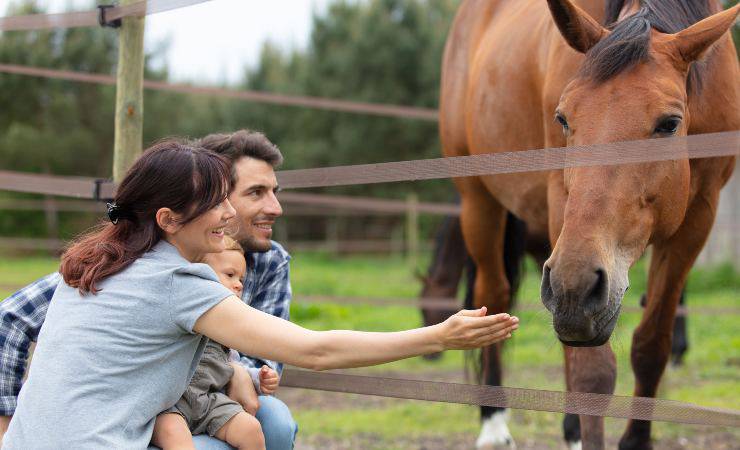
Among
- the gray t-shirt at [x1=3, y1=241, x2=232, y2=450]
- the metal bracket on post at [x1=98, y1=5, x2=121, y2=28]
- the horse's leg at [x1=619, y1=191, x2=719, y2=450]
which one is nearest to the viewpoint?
the gray t-shirt at [x1=3, y1=241, x2=232, y2=450]

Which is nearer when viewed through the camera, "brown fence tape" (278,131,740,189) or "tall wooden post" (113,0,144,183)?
"brown fence tape" (278,131,740,189)

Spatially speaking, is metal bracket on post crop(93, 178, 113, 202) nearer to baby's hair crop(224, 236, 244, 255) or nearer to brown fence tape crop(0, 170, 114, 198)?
brown fence tape crop(0, 170, 114, 198)

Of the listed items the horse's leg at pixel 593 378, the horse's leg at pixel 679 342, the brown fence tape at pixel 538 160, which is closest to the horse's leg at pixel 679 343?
the horse's leg at pixel 679 342

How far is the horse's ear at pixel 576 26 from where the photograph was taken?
2301 millimetres

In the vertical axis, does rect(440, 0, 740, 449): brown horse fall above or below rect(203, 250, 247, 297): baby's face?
above

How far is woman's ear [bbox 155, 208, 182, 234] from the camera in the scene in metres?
1.93

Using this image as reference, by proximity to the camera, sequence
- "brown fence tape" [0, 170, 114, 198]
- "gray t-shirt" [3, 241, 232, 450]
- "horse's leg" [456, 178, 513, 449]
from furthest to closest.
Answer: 1. "horse's leg" [456, 178, 513, 449]
2. "brown fence tape" [0, 170, 114, 198]
3. "gray t-shirt" [3, 241, 232, 450]

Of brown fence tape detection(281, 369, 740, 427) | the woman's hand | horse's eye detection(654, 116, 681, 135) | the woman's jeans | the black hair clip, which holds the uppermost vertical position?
horse's eye detection(654, 116, 681, 135)

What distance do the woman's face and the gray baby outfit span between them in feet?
1.16

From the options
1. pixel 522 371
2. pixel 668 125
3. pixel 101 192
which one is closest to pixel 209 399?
pixel 101 192

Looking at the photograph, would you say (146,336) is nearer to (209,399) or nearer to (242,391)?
(209,399)

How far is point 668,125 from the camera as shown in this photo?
6.98 ft

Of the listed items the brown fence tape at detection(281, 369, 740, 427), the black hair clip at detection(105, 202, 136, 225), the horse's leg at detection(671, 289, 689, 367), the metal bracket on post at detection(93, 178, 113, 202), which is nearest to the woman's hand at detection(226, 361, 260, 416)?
the brown fence tape at detection(281, 369, 740, 427)

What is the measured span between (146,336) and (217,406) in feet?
1.28
